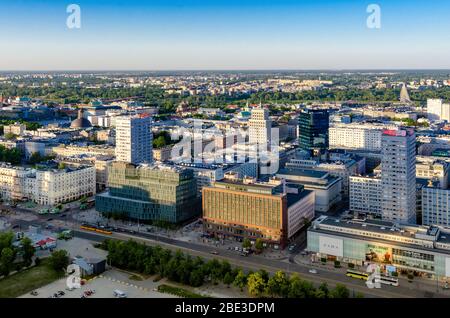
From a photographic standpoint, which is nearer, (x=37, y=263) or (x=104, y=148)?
(x=37, y=263)

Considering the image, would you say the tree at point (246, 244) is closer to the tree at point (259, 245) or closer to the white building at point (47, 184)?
the tree at point (259, 245)

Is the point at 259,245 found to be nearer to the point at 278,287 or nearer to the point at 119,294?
the point at 278,287

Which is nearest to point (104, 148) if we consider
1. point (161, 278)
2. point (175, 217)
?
point (175, 217)

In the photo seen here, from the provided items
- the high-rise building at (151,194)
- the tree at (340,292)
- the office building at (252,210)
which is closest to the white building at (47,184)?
the high-rise building at (151,194)

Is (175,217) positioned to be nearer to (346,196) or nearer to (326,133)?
(346,196)

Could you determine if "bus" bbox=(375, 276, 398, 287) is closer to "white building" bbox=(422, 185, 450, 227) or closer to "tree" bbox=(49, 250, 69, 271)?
"white building" bbox=(422, 185, 450, 227)
